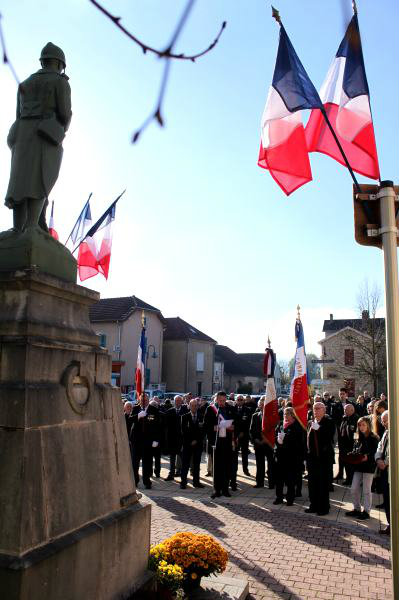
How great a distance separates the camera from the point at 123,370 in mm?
34250

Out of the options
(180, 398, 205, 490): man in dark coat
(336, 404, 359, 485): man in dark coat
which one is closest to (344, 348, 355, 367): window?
(336, 404, 359, 485): man in dark coat

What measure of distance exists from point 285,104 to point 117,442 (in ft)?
12.7

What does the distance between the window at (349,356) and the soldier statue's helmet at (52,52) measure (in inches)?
1633

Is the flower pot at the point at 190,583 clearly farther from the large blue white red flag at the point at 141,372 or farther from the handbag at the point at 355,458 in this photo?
the large blue white red flag at the point at 141,372

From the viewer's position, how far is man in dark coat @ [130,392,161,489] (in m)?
10.3

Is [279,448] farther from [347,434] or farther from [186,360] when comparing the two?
[186,360]

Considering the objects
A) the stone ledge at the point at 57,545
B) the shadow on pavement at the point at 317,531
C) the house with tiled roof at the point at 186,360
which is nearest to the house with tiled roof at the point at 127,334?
the house with tiled roof at the point at 186,360

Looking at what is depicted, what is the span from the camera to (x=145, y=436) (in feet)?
34.3

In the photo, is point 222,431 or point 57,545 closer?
A: point 57,545

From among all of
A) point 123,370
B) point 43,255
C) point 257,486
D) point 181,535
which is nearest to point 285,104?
point 43,255

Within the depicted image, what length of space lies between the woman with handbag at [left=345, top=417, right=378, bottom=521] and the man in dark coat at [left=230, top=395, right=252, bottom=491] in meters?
2.69

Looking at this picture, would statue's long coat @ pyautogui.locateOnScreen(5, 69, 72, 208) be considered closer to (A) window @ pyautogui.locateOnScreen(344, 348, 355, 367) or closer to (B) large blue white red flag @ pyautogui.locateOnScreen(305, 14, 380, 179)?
(B) large blue white red flag @ pyautogui.locateOnScreen(305, 14, 380, 179)

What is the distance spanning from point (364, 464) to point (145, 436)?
4703mm

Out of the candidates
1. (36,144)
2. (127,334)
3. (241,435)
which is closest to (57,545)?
(36,144)
